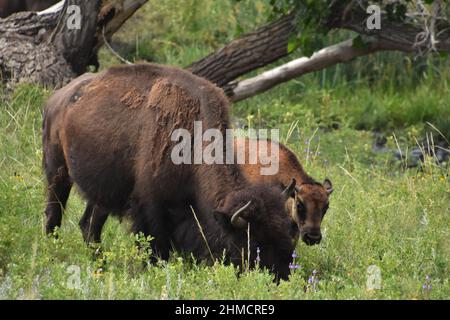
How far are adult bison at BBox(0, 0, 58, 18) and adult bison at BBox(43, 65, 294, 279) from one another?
4848 mm

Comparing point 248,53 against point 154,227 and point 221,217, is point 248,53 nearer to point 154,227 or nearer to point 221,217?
point 154,227

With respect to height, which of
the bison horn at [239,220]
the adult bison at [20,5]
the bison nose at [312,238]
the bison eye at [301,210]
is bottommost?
the bison nose at [312,238]

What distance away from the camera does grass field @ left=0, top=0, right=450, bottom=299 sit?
6.48m

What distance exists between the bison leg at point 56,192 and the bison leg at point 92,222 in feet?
0.75

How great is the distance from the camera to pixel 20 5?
512 inches

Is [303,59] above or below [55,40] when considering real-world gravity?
below

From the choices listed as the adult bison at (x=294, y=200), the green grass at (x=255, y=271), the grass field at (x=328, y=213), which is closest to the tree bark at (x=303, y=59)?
the grass field at (x=328, y=213)

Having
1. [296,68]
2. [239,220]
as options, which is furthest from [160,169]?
[296,68]

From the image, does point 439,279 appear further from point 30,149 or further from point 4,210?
point 30,149

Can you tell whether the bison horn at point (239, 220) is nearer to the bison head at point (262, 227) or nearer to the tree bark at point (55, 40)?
the bison head at point (262, 227)

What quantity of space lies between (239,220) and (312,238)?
68 centimetres

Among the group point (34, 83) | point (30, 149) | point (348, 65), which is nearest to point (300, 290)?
point (30, 149)

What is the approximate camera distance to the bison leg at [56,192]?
8.41 meters

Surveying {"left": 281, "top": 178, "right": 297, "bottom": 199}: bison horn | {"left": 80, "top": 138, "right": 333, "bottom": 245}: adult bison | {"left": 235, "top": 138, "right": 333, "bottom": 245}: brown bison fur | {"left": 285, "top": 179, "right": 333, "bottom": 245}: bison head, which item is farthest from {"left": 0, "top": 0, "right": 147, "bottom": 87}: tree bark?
{"left": 281, "top": 178, "right": 297, "bottom": 199}: bison horn
